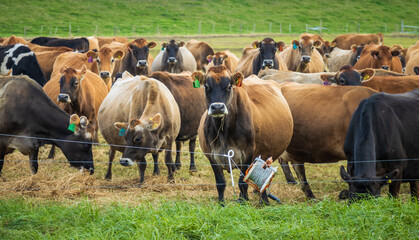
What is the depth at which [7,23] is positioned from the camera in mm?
57406

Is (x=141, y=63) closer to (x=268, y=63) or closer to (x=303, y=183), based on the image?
(x=268, y=63)

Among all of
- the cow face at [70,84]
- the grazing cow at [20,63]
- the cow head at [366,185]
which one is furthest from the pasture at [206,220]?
the grazing cow at [20,63]

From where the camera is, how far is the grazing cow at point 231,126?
6.52 meters

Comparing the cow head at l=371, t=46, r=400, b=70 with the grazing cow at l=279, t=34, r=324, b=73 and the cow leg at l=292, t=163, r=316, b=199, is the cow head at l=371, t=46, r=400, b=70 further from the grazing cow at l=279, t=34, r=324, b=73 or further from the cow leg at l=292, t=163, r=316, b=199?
the cow leg at l=292, t=163, r=316, b=199

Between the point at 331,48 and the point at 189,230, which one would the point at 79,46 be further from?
the point at 189,230

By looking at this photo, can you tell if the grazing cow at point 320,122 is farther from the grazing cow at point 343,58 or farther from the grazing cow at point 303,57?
the grazing cow at point 343,58

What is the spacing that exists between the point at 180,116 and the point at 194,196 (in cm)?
246

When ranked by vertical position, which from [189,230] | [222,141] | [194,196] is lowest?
[194,196]

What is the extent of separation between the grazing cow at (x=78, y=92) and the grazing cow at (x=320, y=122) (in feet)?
12.5

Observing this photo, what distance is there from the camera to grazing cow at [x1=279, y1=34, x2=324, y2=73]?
1494cm

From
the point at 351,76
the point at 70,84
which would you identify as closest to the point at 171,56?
the point at 70,84

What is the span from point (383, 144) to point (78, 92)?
620 cm

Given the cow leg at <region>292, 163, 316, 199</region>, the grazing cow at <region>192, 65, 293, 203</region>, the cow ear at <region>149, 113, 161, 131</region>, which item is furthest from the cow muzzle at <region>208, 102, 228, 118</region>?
the cow leg at <region>292, 163, 316, 199</region>

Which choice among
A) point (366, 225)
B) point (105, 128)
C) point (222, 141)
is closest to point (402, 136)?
point (366, 225)
